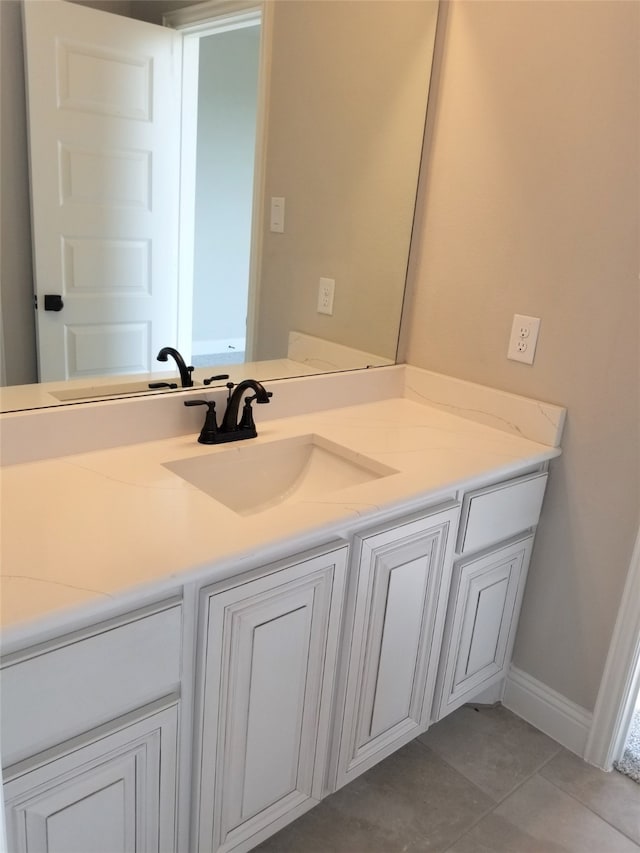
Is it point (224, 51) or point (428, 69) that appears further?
point (428, 69)

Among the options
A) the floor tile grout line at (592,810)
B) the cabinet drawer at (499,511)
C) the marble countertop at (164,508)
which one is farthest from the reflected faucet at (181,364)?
the floor tile grout line at (592,810)

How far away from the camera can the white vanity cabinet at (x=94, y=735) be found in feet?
3.21

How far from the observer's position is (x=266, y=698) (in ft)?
4.32

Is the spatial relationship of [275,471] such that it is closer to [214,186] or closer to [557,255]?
[214,186]

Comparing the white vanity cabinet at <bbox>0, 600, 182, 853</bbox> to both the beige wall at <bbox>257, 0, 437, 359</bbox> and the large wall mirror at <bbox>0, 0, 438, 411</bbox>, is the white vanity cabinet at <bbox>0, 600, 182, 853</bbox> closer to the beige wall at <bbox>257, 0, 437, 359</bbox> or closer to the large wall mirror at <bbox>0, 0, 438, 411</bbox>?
the large wall mirror at <bbox>0, 0, 438, 411</bbox>

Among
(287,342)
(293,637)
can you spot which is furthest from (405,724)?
(287,342)

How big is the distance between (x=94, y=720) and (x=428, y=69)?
184 centimetres

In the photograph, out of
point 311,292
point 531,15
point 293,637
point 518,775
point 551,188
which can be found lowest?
point 518,775

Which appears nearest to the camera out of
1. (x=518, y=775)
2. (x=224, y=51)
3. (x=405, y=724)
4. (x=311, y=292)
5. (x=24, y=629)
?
(x=24, y=629)

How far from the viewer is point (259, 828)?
141cm

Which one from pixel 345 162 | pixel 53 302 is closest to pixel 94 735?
pixel 53 302

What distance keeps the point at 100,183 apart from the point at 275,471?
0.76 meters

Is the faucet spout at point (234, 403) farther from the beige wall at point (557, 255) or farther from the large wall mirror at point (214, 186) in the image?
the beige wall at point (557, 255)

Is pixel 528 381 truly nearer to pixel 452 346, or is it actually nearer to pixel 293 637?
pixel 452 346
